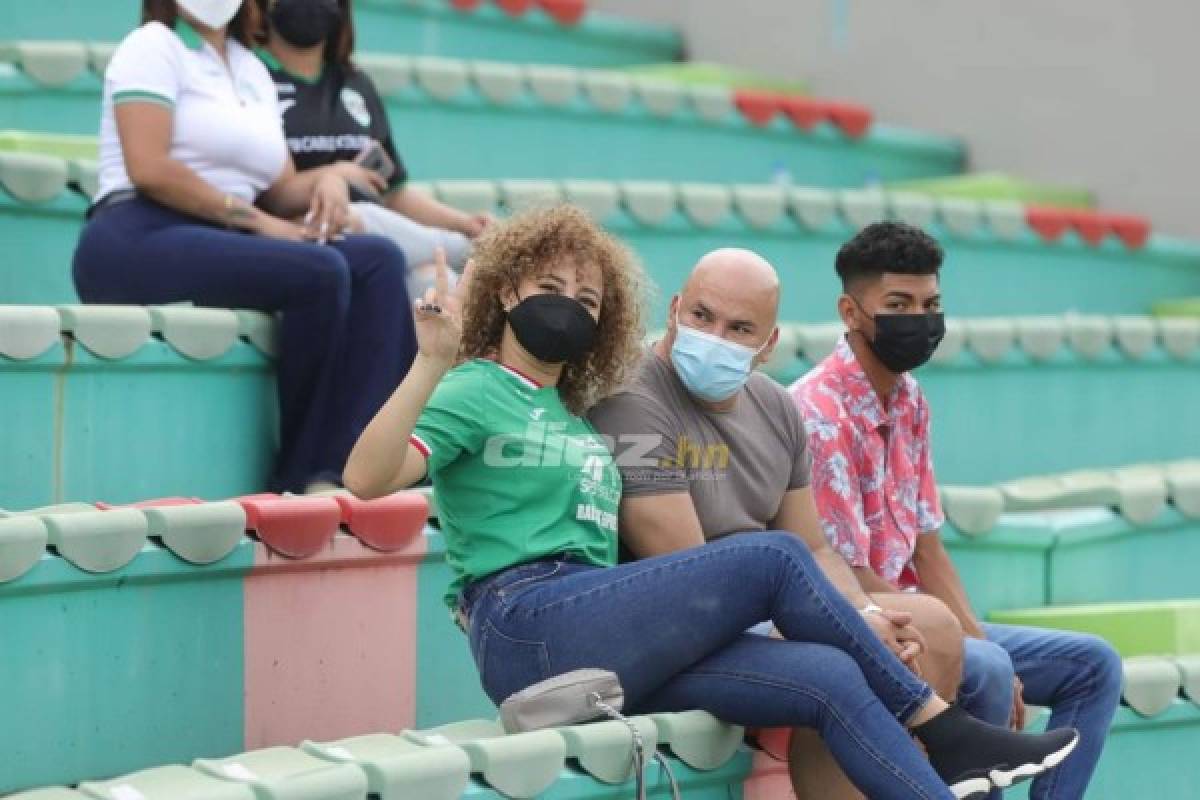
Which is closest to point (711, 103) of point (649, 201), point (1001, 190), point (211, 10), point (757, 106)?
point (757, 106)

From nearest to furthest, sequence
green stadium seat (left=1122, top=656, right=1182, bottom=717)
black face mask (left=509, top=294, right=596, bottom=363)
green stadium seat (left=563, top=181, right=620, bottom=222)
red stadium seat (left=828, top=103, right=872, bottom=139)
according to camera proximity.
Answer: black face mask (left=509, top=294, right=596, bottom=363), green stadium seat (left=1122, top=656, right=1182, bottom=717), green stadium seat (left=563, top=181, right=620, bottom=222), red stadium seat (left=828, top=103, right=872, bottom=139)

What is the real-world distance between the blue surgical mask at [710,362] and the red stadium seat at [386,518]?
52cm

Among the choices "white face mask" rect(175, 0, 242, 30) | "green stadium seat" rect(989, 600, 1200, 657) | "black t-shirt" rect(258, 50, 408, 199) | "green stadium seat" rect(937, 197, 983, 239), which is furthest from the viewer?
"green stadium seat" rect(937, 197, 983, 239)

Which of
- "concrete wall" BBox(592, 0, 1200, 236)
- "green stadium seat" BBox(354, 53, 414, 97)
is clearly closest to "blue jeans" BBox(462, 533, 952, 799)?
"green stadium seat" BBox(354, 53, 414, 97)

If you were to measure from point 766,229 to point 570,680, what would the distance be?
114 inches

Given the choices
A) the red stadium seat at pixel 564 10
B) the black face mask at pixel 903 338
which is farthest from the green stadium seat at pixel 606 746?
the red stadium seat at pixel 564 10

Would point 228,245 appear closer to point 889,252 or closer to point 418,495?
point 418,495

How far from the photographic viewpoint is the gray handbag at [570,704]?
10.8 ft

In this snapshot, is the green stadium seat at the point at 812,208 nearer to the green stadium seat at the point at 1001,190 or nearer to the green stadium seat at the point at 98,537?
the green stadium seat at the point at 1001,190

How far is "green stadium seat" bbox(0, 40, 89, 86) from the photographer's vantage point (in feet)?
17.9

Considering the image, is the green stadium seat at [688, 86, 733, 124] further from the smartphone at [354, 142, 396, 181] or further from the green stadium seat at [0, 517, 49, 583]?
the green stadium seat at [0, 517, 49, 583]

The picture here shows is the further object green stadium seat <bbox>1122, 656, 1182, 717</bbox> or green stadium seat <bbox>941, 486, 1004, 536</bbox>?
green stadium seat <bbox>941, 486, 1004, 536</bbox>

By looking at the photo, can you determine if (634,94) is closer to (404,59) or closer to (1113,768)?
(404,59)

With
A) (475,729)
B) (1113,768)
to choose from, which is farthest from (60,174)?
(1113,768)
